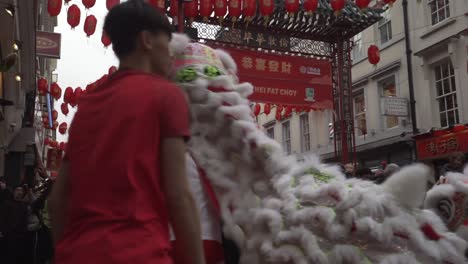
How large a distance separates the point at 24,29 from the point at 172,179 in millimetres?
10501

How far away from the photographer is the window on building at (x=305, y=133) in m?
20.8

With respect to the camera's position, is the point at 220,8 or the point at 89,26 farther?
the point at 220,8

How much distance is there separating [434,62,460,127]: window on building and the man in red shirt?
43.9ft

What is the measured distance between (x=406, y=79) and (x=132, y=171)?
15.1 m

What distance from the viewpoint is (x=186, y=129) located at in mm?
1199

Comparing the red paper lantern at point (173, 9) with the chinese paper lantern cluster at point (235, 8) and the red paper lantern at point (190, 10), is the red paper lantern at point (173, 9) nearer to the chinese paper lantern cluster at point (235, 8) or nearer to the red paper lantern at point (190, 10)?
the red paper lantern at point (190, 10)

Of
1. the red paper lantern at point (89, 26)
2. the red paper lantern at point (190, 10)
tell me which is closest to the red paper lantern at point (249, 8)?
the red paper lantern at point (190, 10)

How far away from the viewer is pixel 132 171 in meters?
1.15

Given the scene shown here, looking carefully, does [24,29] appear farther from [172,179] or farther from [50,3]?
[172,179]

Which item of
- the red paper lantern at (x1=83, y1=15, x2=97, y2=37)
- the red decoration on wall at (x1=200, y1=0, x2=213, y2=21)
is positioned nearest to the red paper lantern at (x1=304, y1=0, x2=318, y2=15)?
the red decoration on wall at (x1=200, y1=0, x2=213, y2=21)

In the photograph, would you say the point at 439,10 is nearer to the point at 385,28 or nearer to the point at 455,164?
the point at 385,28

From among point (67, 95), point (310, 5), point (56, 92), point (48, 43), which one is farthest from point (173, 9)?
point (56, 92)

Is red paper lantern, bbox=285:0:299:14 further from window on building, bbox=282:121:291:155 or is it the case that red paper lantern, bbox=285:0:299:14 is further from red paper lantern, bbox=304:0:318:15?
window on building, bbox=282:121:291:155

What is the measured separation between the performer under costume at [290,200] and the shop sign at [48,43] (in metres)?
9.68
